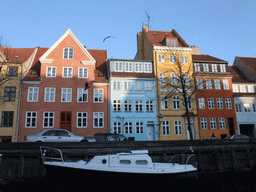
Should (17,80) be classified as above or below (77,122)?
above

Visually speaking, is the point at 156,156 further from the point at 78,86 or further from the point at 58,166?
the point at 78,86

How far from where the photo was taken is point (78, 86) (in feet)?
108

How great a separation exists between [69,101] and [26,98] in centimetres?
563

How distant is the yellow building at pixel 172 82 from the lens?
110 ft

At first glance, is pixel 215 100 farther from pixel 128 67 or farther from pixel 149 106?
pixel 128 67

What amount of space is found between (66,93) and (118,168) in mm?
22398

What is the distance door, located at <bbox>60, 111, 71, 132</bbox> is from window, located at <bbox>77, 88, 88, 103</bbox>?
7.61 ft

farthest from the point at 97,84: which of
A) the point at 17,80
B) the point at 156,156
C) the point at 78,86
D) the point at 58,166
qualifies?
the point at 58,166

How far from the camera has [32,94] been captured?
31.6m

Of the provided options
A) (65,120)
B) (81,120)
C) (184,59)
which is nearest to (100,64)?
(81,120)

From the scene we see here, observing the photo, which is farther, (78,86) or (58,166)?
(78,86)

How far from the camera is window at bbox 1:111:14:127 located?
98.2 feet

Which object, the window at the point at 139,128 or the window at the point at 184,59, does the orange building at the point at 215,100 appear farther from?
the window at the point at 139,128

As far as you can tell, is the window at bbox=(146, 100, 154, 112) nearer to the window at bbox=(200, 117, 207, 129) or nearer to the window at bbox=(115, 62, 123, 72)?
the window at bbox=(115, 62, 123, 72)
